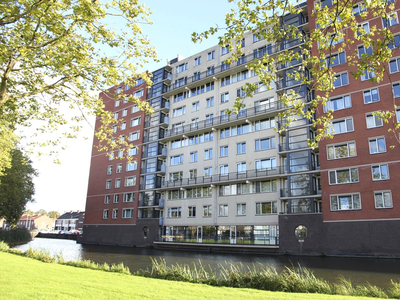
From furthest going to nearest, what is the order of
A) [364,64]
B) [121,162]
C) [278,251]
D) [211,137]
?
[121,162]
[211,137]
[278,251]
[364,64]

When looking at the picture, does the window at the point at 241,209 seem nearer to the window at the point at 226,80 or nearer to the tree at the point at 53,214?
the window at the point at 226,80

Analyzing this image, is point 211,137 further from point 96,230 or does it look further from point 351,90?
point 96,230

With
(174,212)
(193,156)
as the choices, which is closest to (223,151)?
(193,156)

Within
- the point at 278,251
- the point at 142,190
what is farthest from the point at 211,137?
the point at 278,251

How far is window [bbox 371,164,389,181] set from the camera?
26344 mm

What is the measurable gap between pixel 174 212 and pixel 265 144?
52.2 ft

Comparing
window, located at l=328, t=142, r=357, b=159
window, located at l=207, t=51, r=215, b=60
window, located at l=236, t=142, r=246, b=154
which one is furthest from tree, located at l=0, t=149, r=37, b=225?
window, located at l=328, t=142, r=357, b=159

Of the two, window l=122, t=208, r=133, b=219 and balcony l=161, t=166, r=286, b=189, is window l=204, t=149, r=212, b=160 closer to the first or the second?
balcony l=161, t=166, r=286, b=189

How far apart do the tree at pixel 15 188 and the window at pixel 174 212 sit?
2001cm

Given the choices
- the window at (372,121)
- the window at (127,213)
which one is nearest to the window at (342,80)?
the window at (372,121)

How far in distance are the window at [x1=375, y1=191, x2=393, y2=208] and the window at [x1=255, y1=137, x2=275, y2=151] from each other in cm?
1196

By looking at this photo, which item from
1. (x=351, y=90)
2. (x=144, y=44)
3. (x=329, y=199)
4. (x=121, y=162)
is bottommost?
(x=329, y=199)

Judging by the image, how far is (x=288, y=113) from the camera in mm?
8781

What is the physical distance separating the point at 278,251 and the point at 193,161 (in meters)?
16.7
